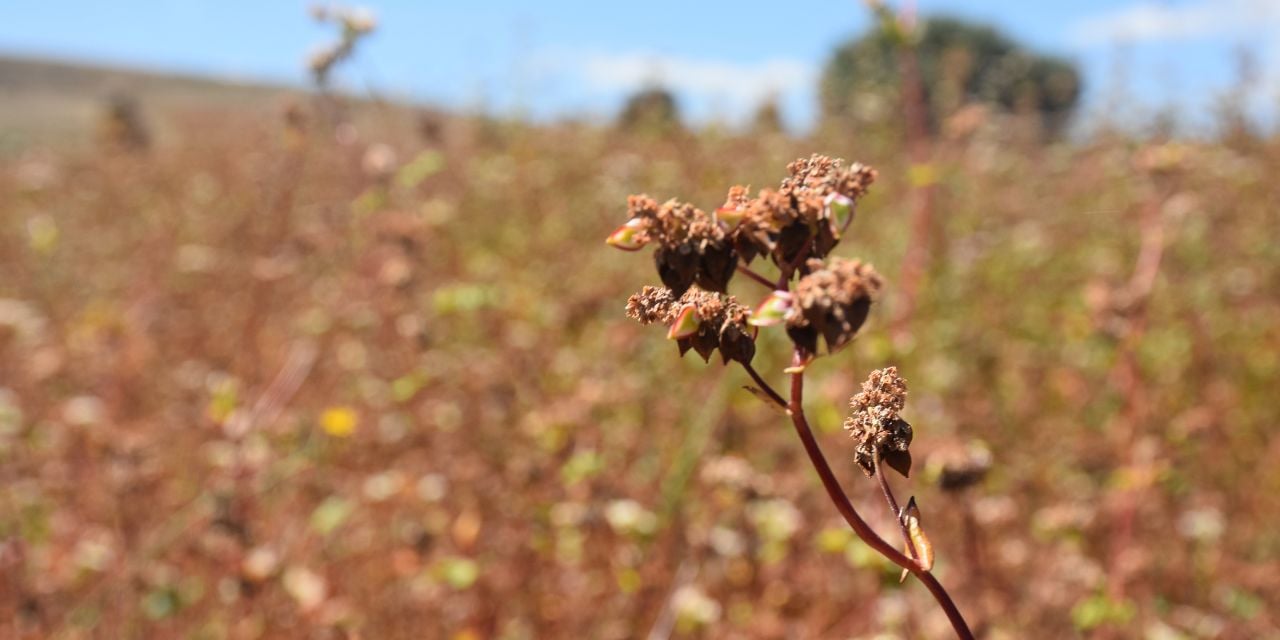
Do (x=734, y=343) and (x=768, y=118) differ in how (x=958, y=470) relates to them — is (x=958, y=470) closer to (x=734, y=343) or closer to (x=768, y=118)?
(x=734, y=343)

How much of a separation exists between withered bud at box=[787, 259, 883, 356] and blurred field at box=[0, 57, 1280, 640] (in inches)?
53.1

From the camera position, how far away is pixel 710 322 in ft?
3.23

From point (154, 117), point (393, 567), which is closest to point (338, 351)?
point (393, 567)

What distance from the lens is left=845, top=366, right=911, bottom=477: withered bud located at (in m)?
0.98

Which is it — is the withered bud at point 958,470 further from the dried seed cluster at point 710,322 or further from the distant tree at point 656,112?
the distant tree at point 656,112

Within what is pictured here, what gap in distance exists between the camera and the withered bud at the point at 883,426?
38.5 inches

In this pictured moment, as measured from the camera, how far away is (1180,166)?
122 inches

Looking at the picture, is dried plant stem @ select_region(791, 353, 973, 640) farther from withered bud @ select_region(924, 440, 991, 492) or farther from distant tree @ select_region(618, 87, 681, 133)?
distant tree @ select_region(618, 87, 681, 133)

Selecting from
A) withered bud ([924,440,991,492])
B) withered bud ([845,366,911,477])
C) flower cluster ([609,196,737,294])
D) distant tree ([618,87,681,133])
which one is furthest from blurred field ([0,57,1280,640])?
distant tree ([618,87,681,133])

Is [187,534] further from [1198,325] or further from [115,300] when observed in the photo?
[1198,325]

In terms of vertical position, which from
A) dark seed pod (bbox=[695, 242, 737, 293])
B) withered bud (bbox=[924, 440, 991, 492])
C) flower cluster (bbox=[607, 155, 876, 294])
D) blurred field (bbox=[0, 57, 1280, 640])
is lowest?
blurred field (bbox=[0, 57, 1280, 640])

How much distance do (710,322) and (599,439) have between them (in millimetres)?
2749

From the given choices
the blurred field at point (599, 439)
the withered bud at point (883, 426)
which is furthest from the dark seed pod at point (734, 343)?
the blurred field at point (599, 439)

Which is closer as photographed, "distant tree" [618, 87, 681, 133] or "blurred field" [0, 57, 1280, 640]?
"blurred field" [0, 57, 1280, 640]
